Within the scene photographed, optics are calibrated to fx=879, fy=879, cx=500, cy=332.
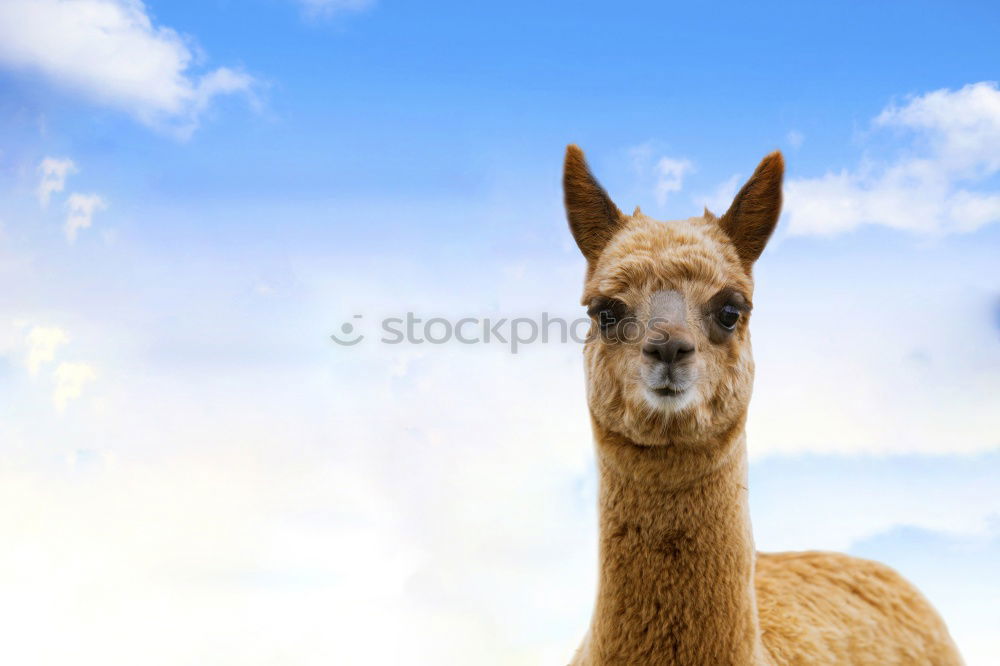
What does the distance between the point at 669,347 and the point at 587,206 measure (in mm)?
1497

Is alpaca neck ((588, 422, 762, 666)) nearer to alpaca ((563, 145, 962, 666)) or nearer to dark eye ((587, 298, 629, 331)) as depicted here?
alpaca ((563, 145, 962, 666))

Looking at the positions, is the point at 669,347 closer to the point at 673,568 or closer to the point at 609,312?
the point at 609,312

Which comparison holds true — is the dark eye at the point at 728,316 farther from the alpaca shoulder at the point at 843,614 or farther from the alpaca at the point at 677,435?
the alpaca shoulder at the point at 843,614

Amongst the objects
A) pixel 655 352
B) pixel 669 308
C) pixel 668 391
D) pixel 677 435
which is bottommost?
pixel 677 435

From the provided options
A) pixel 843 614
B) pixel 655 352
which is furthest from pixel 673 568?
pixel 843 614

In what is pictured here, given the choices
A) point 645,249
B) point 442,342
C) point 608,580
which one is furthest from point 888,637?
point 442,342

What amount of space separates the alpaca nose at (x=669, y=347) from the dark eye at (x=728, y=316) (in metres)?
0.50

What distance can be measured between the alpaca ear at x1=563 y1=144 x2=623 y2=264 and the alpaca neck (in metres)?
1.38

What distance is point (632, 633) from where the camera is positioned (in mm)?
4875

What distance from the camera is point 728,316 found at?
5102 millimetres

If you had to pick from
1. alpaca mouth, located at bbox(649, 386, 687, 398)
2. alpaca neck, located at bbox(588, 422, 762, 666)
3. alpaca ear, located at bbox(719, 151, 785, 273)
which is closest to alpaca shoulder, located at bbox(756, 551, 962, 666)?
alpaca neck, located at bbox(588, 422, 762, 666)

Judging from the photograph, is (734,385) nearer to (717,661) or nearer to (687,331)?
(687,331)

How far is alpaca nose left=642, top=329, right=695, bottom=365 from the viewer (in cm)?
457

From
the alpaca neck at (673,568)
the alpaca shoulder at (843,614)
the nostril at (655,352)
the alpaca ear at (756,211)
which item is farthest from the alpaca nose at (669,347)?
Answer: the alpaca shoulder at (843,614)
